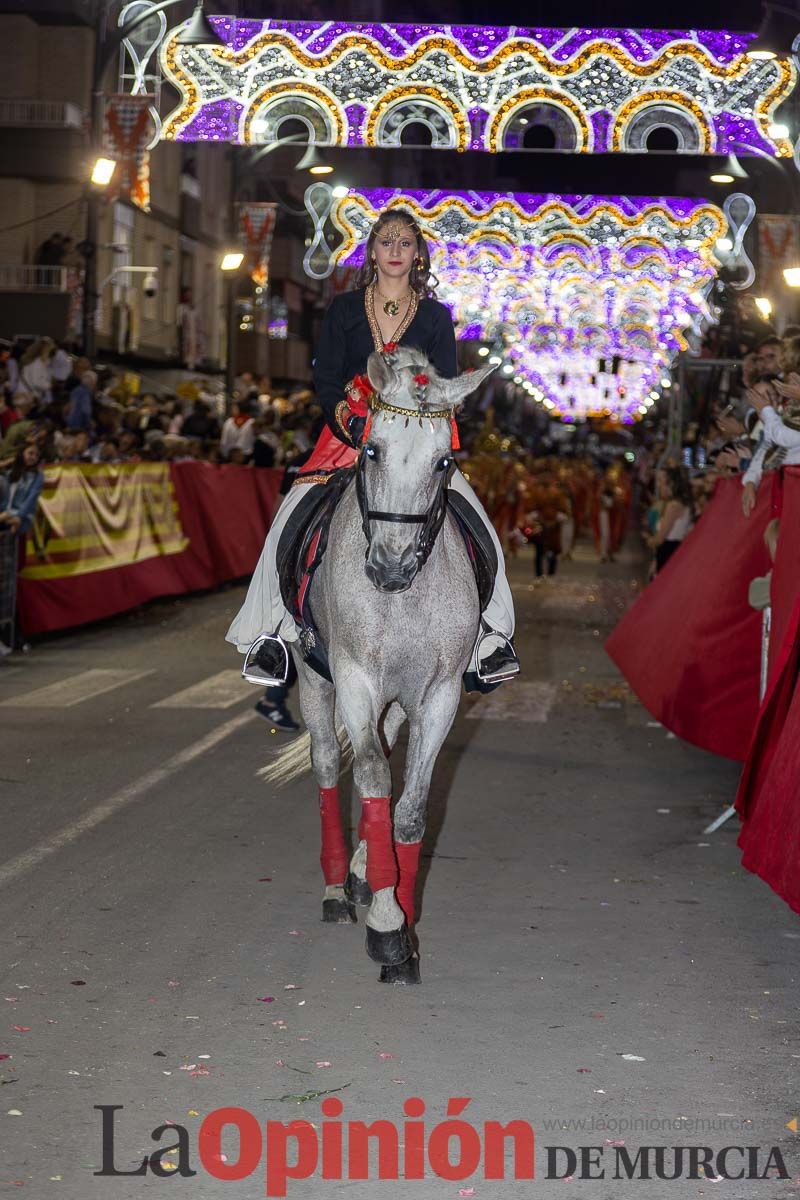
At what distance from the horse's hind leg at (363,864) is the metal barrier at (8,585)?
31.8ft

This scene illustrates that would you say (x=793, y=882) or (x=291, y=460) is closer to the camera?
(x=793, y=882)

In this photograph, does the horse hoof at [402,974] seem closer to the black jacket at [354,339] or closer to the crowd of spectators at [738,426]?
the black jacket at [354,339]

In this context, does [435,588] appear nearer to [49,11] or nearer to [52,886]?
[52,886]

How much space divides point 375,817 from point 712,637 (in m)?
4.99

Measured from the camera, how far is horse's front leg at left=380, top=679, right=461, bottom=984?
6.38 meters

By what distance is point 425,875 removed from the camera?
7992 millimetres

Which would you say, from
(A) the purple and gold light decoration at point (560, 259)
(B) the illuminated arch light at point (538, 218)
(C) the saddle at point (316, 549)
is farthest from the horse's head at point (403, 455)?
(B) the illuminated arch light at point (538, 218)

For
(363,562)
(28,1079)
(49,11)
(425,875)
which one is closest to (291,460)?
(425,875)

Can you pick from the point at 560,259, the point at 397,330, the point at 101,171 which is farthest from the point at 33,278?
the point at 397,330

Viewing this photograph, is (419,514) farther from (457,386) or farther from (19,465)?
(19,465)

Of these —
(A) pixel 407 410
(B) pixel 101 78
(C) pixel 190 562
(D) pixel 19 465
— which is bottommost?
(C) pixel 190 562

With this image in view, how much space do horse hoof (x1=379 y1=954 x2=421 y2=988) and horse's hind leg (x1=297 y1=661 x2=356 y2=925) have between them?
86cm

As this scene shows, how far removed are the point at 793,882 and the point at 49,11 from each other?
3582 centimetres

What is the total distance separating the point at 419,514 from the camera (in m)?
5.89
